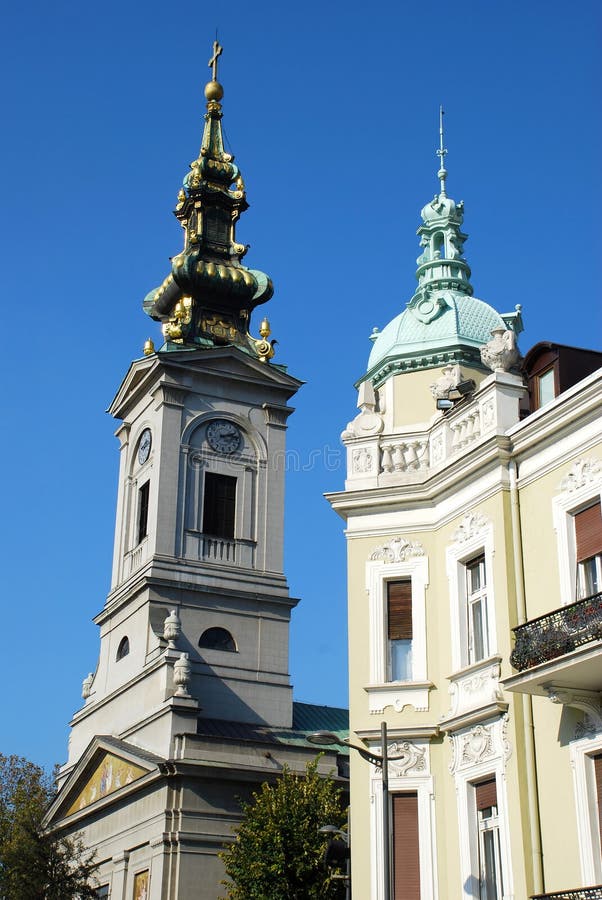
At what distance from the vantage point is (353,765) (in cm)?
2286

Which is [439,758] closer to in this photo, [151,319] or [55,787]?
[55,787]

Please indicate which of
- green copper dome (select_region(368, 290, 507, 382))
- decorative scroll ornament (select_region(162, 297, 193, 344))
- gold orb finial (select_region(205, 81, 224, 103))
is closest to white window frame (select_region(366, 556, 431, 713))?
green copper dome (select_region(368, 290, 507, 382))

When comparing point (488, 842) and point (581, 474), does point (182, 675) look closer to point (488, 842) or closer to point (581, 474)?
point (488, 842)

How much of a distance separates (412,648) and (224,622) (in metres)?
28.5

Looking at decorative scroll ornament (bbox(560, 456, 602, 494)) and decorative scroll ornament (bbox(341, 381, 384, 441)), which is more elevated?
decorative scroll ornament (bbox(341, 381, 384, 441))

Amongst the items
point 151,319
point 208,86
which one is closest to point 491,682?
point 151,319

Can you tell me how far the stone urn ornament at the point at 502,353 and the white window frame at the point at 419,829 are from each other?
21.0 ft

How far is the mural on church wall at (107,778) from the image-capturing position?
44.6m

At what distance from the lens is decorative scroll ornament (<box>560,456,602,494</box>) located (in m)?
19.6

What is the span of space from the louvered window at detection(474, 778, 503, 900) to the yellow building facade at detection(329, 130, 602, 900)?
0.10 feet

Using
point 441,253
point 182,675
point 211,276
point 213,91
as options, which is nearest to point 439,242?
point 441,253

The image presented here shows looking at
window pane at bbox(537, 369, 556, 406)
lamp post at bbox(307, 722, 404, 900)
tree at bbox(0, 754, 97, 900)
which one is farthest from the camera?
tree at bbox(0, 754, 97, 900)

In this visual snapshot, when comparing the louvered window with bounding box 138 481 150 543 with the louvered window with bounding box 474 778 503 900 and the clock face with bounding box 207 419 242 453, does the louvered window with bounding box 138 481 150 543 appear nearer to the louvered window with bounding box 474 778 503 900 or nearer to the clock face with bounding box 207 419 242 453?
the clock face with bounding box 207 419 242 453

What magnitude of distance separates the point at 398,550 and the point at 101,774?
89.0ft
